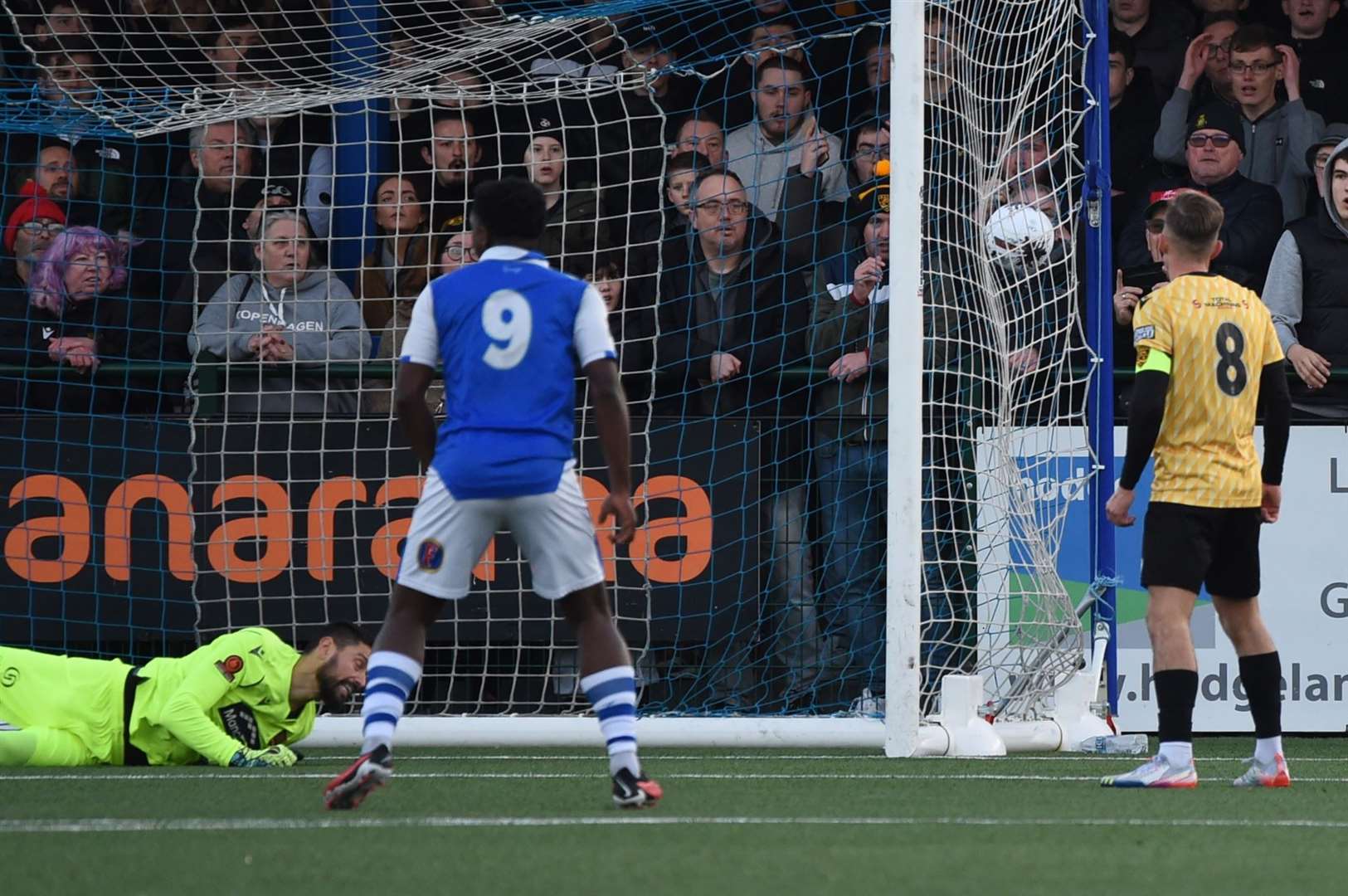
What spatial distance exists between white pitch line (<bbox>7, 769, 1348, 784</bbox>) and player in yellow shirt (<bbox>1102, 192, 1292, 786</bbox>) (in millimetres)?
443

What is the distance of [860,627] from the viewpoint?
872cm

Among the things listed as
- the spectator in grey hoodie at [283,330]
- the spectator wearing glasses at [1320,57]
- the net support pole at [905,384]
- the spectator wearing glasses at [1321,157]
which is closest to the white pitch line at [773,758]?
the net support pole at [905,384]

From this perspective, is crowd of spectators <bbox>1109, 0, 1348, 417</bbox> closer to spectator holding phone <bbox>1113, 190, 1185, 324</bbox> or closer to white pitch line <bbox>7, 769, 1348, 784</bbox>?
spectator holding phone <bbox>1113, 190, 1185, 324</bbox>

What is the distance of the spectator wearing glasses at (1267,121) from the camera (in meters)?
10.0

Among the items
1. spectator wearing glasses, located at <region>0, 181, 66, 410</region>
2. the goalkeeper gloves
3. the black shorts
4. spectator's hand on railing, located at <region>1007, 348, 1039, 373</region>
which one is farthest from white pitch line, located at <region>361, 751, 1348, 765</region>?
spectator wearing glasses, located at <region>0, 181, 66, 410</region>

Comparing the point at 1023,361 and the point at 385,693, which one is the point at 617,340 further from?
the point at 385,693

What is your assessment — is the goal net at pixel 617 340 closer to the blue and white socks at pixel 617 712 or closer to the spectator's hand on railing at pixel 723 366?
the spectator's hand on railing at pixel 723 366

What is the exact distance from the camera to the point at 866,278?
880cm

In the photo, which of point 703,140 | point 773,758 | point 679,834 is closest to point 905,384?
point 773,758

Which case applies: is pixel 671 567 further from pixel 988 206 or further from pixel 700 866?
pixel 700 866

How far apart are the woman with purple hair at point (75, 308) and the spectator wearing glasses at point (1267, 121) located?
17.3ft

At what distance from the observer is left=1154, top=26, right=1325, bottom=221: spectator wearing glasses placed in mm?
10016

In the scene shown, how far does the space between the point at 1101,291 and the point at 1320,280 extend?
5.56 feet

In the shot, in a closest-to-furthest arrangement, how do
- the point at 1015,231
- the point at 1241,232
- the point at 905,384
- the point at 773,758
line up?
the point at 905,384
the point at 773,758
the point at 1015,231
the point at 1241,232
